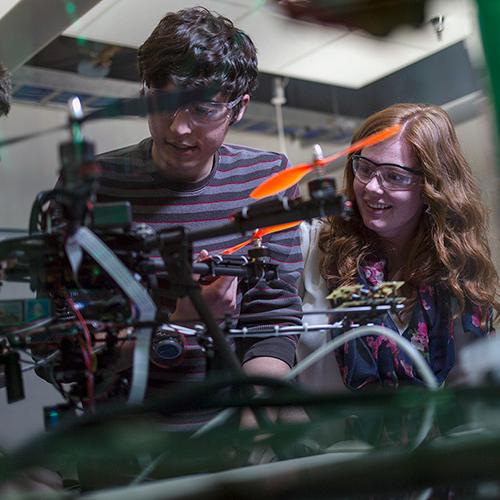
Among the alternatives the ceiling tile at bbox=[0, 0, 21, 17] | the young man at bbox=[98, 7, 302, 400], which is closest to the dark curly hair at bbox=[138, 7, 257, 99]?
the young man at bbox=[98, 7, 302, 400]

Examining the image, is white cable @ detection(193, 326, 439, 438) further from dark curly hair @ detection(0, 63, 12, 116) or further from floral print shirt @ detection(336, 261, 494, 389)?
dark curly hair @ detection(0, 63, 12, 116)

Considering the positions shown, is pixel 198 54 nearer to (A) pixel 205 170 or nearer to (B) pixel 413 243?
(A) pixel 205 170

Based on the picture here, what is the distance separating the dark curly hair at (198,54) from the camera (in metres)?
0.50

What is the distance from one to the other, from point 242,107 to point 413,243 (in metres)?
0.19

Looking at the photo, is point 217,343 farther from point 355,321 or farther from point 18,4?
point 18,4

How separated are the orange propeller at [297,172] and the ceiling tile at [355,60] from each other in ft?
0.14

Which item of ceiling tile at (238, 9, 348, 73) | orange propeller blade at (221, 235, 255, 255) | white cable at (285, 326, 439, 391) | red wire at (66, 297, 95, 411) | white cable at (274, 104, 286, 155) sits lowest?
white cable at (285, 326, 439, 391)

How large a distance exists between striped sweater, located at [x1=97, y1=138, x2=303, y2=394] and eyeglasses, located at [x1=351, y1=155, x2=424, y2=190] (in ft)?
0.21

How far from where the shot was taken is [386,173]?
1.68 feet

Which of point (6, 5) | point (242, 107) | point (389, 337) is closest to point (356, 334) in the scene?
point (389, 337)

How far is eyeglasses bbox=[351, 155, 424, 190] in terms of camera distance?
0.50 metres

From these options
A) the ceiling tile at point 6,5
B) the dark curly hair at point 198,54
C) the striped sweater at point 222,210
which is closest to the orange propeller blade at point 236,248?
the striped sweater at point 222,210

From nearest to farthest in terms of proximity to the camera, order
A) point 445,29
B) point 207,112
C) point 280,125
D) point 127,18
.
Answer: point 445,29 < point 207,112 < point 127,18 < point 280,125

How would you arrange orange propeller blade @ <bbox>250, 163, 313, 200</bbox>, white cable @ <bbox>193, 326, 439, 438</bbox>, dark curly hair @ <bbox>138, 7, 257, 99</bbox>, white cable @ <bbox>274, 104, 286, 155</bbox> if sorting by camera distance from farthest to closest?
white cable @ <bbox>274, 104, 286, 155</bbox>
dark curly hair @ <bbox>138, 7, 257, 99</bbox>
orange propeller blade @ <bbox>250, 163, 313, 200</bbox>
white cable @ <bbox>193, 326, 439, 438</bbox>
